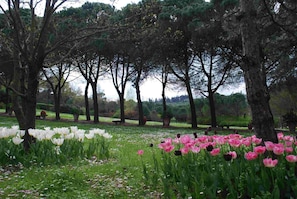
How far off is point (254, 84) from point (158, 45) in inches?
754

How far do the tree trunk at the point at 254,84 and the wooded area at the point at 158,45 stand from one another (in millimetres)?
13

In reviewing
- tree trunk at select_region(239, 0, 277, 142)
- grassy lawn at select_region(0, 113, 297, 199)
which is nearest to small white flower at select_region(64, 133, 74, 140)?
grassy lawn at select_region(0, 113, 297, 199)

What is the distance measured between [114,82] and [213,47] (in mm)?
10949

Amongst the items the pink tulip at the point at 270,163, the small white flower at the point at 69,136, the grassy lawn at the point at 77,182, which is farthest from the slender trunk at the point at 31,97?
the pink tulip at the point at 270,163

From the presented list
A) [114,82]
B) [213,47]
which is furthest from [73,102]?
[213,47]

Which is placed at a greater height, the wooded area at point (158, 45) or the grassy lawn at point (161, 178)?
the wooded area at point (158, 45)

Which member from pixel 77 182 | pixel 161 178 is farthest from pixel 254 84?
pixel 77 182

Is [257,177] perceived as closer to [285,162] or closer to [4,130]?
[285,162]

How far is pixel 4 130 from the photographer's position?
615 centimetres

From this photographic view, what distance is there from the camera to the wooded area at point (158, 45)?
654cm

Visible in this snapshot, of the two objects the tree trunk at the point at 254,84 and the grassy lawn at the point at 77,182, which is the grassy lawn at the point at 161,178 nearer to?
the grassy lawn at the point at 77,182

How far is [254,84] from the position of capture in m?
4.11

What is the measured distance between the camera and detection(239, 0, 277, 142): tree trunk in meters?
4.02

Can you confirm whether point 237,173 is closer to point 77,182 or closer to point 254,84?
point 254,84
